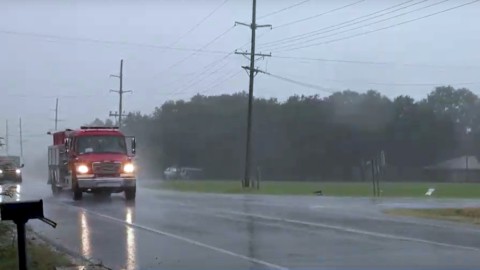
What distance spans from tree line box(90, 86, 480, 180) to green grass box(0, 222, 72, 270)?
83.1 m

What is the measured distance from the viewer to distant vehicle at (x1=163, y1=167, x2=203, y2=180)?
3521 inches

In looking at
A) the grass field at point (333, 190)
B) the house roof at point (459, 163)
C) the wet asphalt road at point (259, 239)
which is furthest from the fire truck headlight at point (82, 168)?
the house roof at point (459, 163)

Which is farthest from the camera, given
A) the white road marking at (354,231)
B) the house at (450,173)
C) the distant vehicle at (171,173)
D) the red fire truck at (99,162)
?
the house at (450,173)

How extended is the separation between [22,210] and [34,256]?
3428 millimetres

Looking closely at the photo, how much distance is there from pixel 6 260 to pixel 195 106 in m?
94.0

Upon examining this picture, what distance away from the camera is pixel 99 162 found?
Result: 3067 centimetres

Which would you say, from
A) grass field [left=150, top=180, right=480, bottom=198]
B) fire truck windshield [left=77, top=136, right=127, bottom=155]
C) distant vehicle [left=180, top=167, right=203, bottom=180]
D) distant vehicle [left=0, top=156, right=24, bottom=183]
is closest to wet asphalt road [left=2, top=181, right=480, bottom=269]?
fire truck windshield [left=77, top=136, right=127, bottom=155]

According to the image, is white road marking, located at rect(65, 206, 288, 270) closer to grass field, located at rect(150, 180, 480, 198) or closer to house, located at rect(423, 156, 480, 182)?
grass field, located at rect(150, 180, 480, 198)

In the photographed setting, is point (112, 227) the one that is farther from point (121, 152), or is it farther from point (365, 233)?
point (121, 152)

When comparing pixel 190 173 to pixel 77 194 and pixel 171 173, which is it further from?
pixel 77 194

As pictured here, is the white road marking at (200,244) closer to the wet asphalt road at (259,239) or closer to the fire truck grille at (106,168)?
the wet asphalt road at (259,239)

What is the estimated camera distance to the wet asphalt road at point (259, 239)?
12.7 metres

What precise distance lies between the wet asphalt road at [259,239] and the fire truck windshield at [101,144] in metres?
6.19

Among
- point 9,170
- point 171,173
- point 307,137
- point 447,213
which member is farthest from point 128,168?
point 307,137
